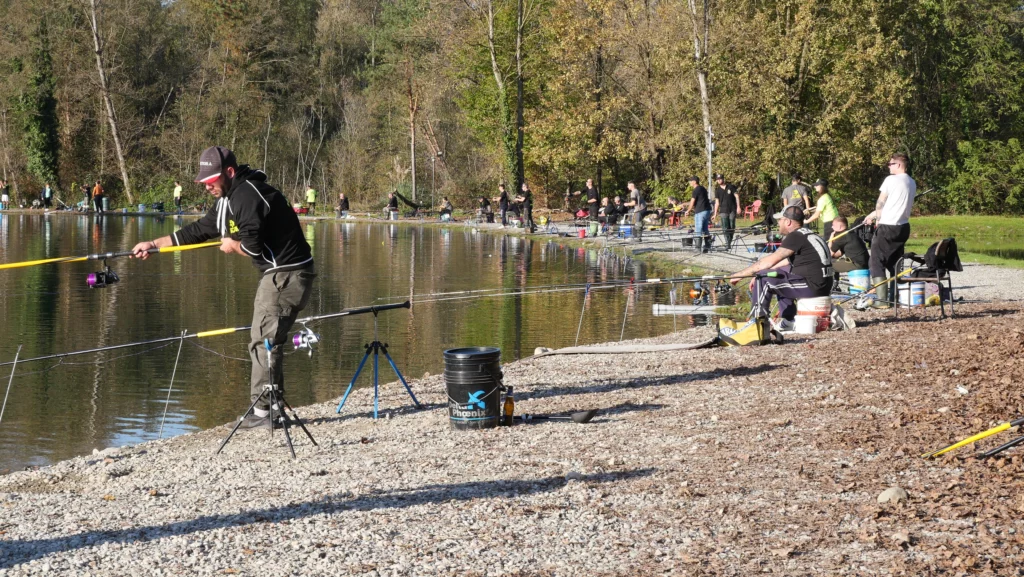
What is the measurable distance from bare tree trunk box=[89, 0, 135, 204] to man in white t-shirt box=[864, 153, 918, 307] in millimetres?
57065

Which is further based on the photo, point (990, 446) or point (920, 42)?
point (920, 42)

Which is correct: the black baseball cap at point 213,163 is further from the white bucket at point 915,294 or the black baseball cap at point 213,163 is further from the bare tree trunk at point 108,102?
the bare tree trunk at point 108,102

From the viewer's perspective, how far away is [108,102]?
2608 inches

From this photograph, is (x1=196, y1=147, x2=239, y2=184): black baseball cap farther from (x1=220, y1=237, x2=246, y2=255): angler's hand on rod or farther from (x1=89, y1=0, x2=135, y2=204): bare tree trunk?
(x1=89, y1=0, x2=135, y2=204): bare tree trunk

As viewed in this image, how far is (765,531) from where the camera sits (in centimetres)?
628

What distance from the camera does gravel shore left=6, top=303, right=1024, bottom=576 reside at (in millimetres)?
5922

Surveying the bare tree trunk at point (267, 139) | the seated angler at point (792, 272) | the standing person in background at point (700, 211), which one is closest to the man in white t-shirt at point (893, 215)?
the seated angler at point (792, 272)

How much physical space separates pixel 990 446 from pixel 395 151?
194 feet

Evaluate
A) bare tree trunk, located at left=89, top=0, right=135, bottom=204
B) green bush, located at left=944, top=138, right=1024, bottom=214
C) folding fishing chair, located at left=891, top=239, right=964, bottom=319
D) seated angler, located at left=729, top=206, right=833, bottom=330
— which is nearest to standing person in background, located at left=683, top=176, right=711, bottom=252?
folding fishing chair, located at left=891, top=239, right=964, bottom=319

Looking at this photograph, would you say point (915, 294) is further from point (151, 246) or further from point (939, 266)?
point (151, 246)

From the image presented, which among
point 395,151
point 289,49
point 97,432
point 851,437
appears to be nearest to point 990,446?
point 851,437

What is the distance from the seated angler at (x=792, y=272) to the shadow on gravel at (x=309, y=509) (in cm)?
638

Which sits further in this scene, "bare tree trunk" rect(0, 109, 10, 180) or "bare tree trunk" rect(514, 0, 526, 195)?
"bare tree trunk" rect(0, 109, 10, 180)

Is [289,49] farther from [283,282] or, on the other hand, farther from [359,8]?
[283,282]
